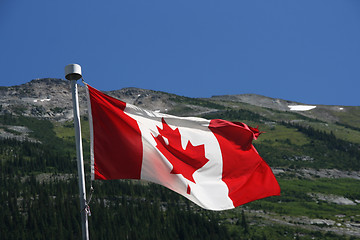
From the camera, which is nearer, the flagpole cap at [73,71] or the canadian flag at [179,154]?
the flagpole cap at [73,71]

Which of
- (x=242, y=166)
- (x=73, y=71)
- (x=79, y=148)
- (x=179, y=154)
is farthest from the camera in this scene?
(x=242, y=166)

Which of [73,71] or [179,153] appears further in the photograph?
[179,153]

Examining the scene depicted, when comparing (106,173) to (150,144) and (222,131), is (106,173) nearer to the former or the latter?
(150,144)

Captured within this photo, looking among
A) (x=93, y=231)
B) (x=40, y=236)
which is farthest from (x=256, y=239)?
(x=40, y=236)

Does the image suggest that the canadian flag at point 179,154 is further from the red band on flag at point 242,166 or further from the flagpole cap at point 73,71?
the flagpole cap at point 73,71

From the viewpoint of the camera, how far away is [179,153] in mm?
20984

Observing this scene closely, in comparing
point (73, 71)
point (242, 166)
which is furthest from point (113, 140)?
point (242, 166)

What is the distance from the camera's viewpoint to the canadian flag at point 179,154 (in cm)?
1855

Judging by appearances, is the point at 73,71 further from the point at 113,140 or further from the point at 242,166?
the point at 242,166

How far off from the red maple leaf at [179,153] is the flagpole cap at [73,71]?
19.0 ft

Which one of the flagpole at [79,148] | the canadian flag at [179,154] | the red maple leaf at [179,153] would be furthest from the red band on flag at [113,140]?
the flagpole at [79,148]

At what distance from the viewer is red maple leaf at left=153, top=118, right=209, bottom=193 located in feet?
66.6

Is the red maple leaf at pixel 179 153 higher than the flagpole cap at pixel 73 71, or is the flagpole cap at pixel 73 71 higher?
the flagpole cap at pixel 73 71

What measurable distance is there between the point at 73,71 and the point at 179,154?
7436mm
